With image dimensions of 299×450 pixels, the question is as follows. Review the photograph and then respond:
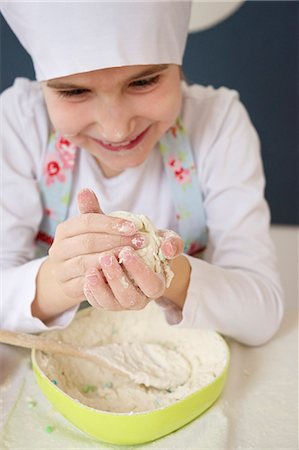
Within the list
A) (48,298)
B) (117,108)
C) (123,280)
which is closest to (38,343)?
(48,298)

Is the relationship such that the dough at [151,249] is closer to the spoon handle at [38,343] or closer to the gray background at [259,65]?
the spoon handle at [38,343]

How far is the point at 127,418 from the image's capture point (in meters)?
0.64

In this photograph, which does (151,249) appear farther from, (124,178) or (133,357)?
(124,178)

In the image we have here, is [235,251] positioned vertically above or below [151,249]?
below

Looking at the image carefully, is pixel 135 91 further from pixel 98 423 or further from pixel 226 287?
pixel 98 423

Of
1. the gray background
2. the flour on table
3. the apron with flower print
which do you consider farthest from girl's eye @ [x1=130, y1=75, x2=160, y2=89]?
the gray background

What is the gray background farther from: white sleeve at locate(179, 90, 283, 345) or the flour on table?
the flour on table

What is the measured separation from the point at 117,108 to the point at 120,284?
235 mm

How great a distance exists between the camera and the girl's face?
0.74m

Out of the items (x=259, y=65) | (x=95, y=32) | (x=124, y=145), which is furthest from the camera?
(x=259, y=65)

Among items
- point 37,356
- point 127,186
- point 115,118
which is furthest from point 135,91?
point 37,356

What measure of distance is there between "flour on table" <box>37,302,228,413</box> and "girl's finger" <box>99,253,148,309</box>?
148 mm

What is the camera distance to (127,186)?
0.94 metres

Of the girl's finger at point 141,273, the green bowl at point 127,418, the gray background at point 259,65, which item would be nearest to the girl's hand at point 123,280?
the girl's finger at point 141,273
